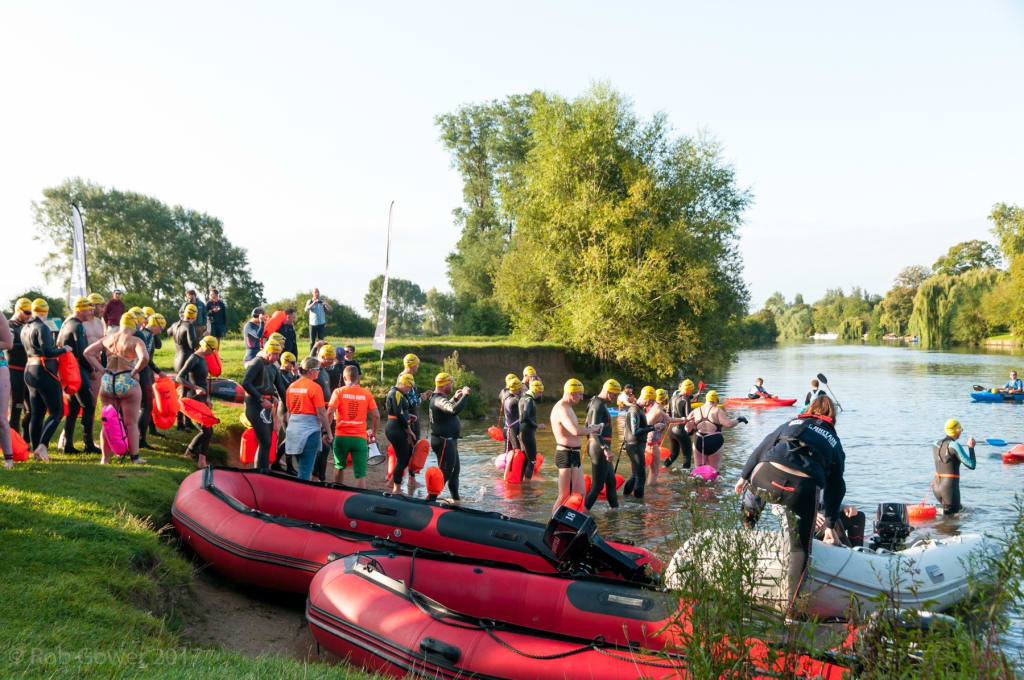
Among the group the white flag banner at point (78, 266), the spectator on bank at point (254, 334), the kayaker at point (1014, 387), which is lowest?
the kayaker at point (1014, 387)

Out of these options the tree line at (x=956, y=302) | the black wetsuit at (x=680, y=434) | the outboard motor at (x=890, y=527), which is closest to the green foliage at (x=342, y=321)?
the tree line at (x=956, y=302)

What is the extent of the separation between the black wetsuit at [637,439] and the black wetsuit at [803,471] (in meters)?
5.99

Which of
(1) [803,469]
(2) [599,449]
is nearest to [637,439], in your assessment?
(2) [599,449]

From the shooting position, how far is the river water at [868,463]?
11.3 m

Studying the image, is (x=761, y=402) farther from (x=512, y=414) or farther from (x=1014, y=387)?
(x=512, y=414)

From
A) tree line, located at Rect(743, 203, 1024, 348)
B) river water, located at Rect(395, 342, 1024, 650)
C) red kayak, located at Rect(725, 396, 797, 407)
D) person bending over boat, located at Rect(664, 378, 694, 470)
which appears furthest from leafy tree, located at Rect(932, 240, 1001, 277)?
person bending over boat, located at Rect(664, 378, 694, 470)

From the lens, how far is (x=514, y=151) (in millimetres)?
49844

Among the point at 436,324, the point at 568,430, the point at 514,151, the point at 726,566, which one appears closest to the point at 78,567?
the point at 726,566

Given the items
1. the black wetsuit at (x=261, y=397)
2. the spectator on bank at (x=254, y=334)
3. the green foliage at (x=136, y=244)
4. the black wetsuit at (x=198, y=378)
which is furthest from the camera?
the green foliage at (x=136, y=244)

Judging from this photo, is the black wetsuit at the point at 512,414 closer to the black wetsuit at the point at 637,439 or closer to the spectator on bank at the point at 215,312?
the black wetsuit at the point at 637,439

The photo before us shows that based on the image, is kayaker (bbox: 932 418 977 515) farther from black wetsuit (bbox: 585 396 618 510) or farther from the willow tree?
the willow tree

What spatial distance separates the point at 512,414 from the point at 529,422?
2.55 ft

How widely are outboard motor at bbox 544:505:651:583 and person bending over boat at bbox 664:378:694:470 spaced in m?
8.27

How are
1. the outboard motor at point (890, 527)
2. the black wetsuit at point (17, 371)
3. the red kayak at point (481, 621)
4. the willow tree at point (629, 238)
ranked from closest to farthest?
1. the red kayak at point (481, 621)
2. the outboard motor at point (890, 527)
3. the black wetsuit at point (17, 371)
4. the willow tree at point (629, 238)
